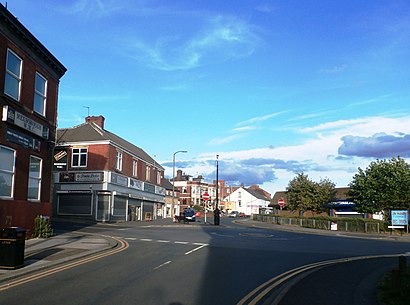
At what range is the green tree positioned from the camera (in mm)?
42844

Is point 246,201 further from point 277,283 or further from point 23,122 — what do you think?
point 277,283

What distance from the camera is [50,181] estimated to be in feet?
73.6

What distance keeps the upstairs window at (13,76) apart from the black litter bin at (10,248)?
28.6ft

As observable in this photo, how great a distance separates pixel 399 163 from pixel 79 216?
3525 cm

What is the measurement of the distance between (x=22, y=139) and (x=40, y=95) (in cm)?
322

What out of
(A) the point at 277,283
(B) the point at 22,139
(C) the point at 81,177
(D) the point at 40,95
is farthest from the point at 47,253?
(C) the point at 81,177

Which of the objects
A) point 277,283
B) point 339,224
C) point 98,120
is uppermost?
point 98,120

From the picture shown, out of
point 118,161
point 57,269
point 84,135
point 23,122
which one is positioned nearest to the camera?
point 57,269

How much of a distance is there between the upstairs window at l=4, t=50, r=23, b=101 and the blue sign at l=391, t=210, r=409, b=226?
33908mm

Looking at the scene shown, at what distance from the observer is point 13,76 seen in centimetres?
1859

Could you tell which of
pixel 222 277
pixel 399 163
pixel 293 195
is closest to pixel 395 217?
pixel 399 163

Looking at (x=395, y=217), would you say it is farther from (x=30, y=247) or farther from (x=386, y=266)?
(x=30, y=247)

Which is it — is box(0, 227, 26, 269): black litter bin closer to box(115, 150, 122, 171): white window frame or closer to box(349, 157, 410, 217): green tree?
box(115, 150, 122, 171): white window frame

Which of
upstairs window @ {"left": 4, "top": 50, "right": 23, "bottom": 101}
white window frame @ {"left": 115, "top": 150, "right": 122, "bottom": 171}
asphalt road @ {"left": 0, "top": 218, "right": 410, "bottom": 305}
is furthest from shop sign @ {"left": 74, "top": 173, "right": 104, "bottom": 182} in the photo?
asphalt road @ {"left": 0, "top": 218, "right": 410, "bottom": 305}
